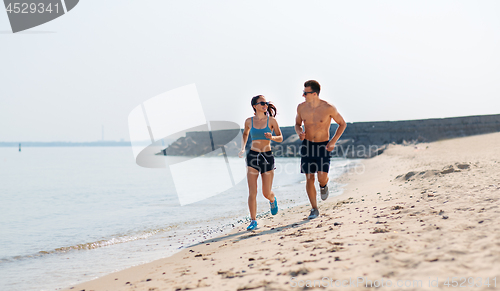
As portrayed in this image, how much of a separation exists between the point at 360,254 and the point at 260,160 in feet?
9.00

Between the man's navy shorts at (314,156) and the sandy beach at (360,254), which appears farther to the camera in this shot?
the man's navy shorts at (314,156)

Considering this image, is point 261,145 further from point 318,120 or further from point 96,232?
point 96,232

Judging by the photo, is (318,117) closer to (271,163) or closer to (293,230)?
(271,163)

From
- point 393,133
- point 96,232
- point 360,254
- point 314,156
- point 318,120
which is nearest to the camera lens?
point 360,254

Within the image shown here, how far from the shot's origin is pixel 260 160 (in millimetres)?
5758

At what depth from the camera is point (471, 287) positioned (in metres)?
2.31

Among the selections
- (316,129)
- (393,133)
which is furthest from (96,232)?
(393,133)

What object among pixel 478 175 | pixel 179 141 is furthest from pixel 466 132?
pixel 179 141

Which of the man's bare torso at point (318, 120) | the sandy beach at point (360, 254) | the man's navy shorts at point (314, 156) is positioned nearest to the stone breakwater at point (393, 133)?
the man's navy shorts at point (314, 156)

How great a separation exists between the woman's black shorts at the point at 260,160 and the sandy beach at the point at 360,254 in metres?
1.08

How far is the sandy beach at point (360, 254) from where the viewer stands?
266 cm

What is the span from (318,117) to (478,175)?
162 inches

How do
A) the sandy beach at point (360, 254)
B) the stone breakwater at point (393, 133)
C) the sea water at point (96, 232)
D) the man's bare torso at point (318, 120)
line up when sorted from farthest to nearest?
1. the stone breakwater at point (393, 133)
2. the man's bare torso at point (318, 120)
3. the sea water at point (96, 232)
4. the sandy beach at point (360, 254)

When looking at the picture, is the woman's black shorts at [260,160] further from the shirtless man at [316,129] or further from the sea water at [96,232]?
the sea water at [96,232]
